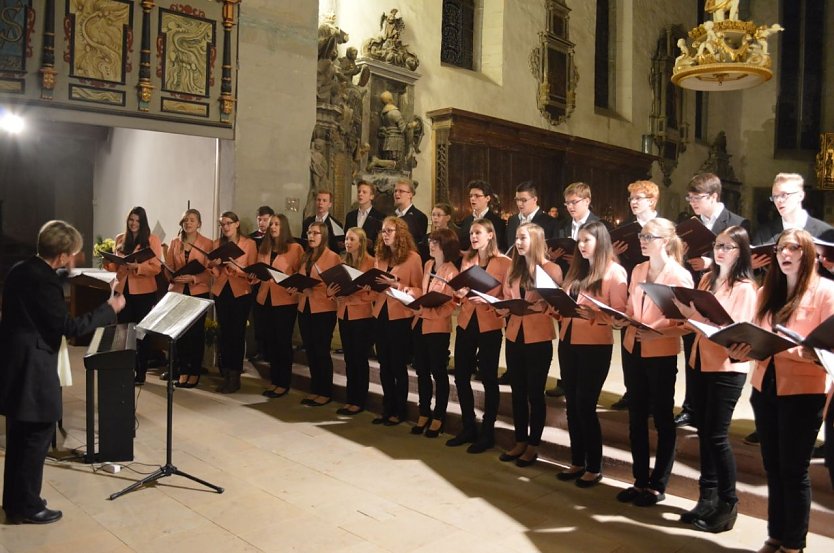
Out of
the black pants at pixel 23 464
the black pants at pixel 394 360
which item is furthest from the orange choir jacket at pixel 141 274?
the black pants at pixel 23 464

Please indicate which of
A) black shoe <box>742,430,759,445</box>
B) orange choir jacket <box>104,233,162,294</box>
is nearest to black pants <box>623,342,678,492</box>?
black shoe <box>742,430,759,445</box>

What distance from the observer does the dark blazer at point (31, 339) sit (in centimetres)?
342

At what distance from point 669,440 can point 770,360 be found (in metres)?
0.95

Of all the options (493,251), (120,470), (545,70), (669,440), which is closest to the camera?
(669,440)

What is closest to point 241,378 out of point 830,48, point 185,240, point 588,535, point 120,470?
point 185,240

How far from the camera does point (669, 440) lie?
379cm

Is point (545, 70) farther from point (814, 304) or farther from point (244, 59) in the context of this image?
point (814, 304)

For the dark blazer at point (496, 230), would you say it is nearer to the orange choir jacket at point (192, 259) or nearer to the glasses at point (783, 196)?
the glasses at point (783, 196)

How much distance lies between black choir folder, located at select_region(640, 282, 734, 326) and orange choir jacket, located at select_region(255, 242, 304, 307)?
360 cm

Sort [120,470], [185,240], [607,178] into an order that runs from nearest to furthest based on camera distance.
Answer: [120,470] → [185,240] → [607,178]

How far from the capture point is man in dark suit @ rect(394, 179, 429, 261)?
6125mm

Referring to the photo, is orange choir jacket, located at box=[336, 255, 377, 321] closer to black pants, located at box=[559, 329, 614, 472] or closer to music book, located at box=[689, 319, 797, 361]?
black pants, located at box=[559, 329, 614, 472]

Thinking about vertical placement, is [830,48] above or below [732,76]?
above

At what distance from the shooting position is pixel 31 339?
345 centimetres
